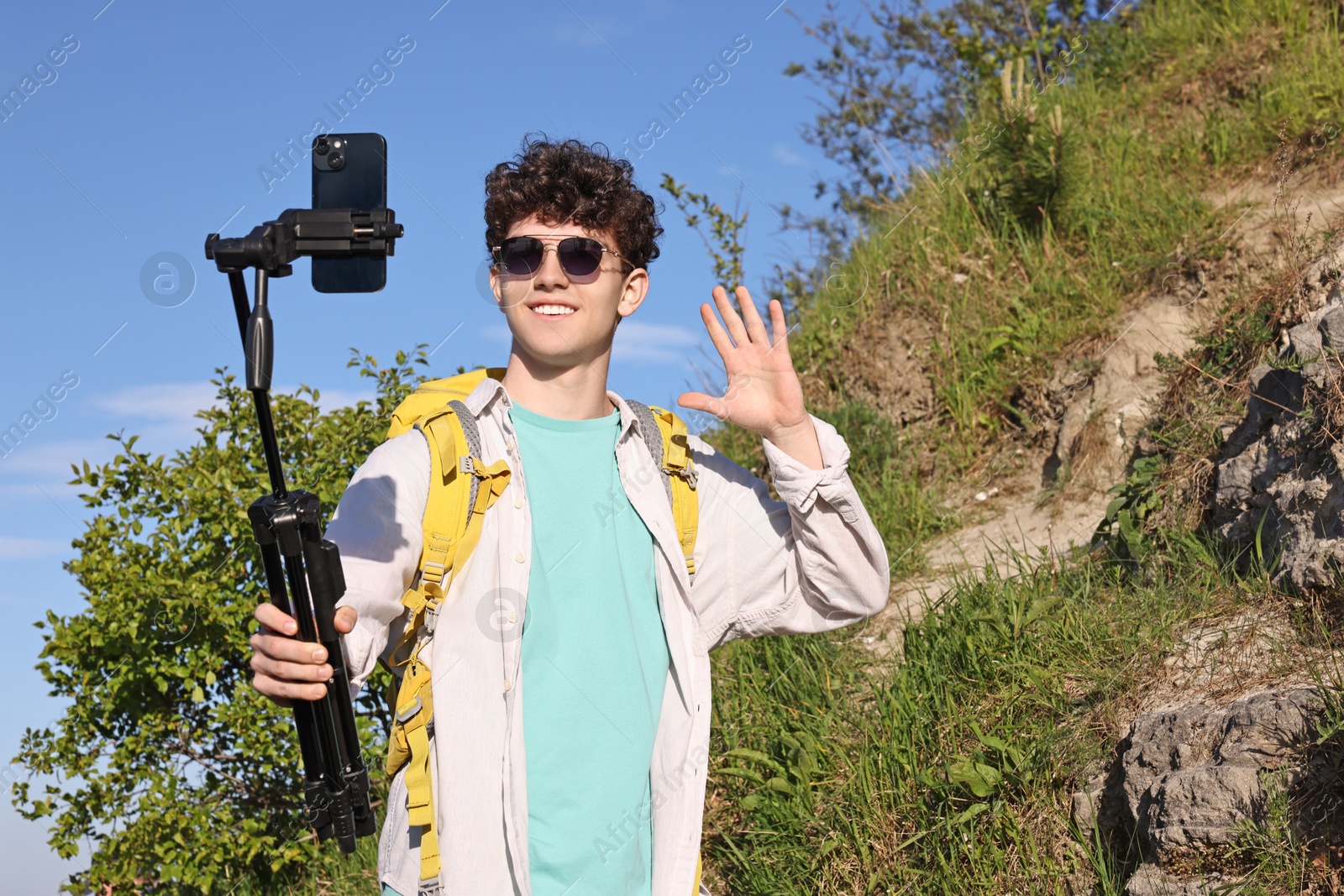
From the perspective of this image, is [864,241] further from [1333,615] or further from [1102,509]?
[1333,615]

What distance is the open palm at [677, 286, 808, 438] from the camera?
2605mm

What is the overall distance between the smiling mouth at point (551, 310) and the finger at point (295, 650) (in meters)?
1.06

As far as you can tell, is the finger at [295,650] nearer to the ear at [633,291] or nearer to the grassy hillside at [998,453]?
the ear at [633,291]

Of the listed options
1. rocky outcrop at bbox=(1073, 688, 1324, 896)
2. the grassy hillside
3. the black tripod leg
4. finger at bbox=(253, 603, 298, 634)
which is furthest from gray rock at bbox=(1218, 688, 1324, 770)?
finger at bbox=(253, 603, 298, 634)

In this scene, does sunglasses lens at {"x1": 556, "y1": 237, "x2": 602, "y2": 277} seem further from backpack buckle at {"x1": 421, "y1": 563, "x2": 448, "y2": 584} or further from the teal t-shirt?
backpack buckle at {"x1": 421, "y1": 563, "x2": 448, "y2": 584}

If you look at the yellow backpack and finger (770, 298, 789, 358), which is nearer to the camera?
the yellow backpack

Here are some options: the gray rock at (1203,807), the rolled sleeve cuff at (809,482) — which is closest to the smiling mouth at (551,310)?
the rolled sleeve cuff at (809,482)

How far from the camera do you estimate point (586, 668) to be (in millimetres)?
2373

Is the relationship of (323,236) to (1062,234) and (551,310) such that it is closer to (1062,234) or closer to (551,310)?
(551,310)

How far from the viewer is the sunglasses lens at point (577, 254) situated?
262cm

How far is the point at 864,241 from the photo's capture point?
7484 mm

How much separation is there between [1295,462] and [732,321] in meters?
2.60

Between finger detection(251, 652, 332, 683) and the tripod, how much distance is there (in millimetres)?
28

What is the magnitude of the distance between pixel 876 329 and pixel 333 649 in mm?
5412
